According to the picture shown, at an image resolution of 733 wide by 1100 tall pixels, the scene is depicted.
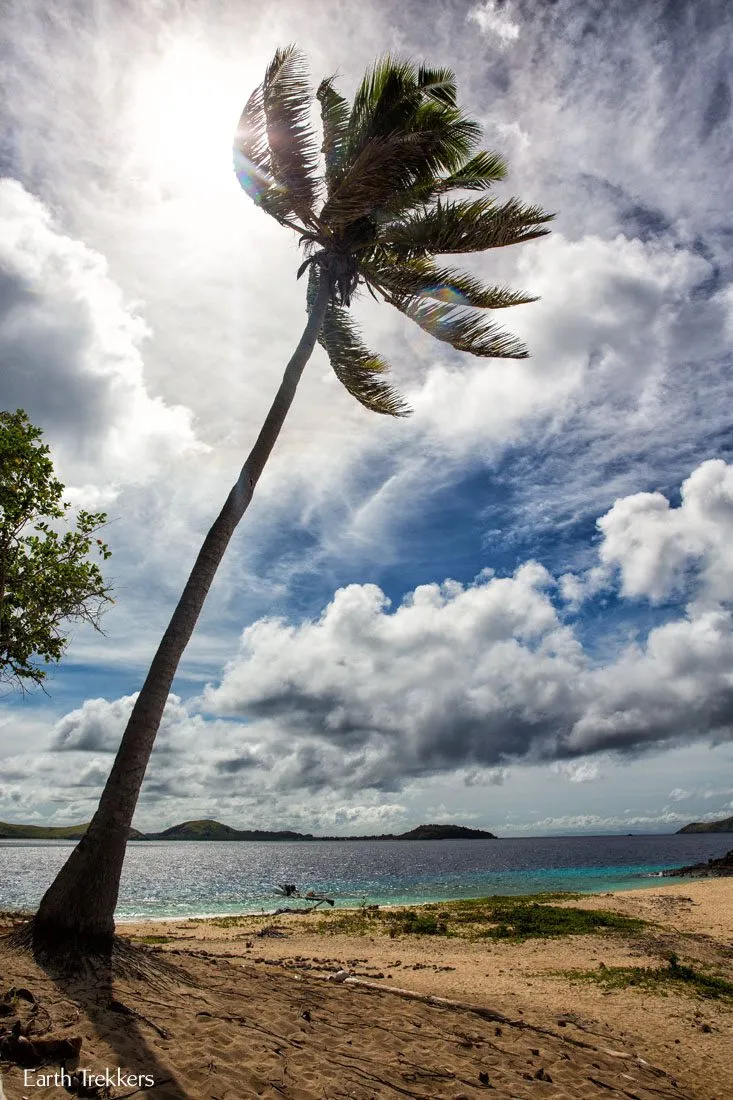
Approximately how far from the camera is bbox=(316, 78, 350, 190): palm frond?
11602 mm

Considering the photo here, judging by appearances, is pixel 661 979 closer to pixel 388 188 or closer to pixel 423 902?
pixel 388 188

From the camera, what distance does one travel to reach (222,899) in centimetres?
4406

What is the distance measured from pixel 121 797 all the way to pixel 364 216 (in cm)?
1088

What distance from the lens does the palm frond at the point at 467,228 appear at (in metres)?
11.4

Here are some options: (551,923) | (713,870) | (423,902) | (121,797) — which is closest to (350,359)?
(121,797)

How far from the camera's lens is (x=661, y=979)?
11500 millimetres

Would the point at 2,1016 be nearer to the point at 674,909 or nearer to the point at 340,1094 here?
the point at 340,1094

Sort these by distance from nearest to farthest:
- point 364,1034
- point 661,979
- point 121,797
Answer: point 364,1034, point 121,797, point 661,979

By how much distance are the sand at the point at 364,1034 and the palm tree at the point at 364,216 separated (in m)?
3.07

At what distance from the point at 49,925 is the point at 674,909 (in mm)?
29591

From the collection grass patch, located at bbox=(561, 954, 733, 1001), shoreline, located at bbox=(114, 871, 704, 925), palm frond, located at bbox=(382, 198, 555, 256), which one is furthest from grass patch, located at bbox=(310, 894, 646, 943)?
palm frond, located at bbox=(382, 198, 555, 256)

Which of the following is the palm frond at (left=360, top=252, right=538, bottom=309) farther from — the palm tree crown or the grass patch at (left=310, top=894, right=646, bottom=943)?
the grass patch at (left=310, top=894, right=646, bottom=943)

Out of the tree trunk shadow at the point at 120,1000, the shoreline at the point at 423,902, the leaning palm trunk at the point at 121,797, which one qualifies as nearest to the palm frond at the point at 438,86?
the leaning palm trunk at the point at 121,797

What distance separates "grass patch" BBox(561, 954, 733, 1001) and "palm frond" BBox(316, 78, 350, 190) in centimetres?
1635
